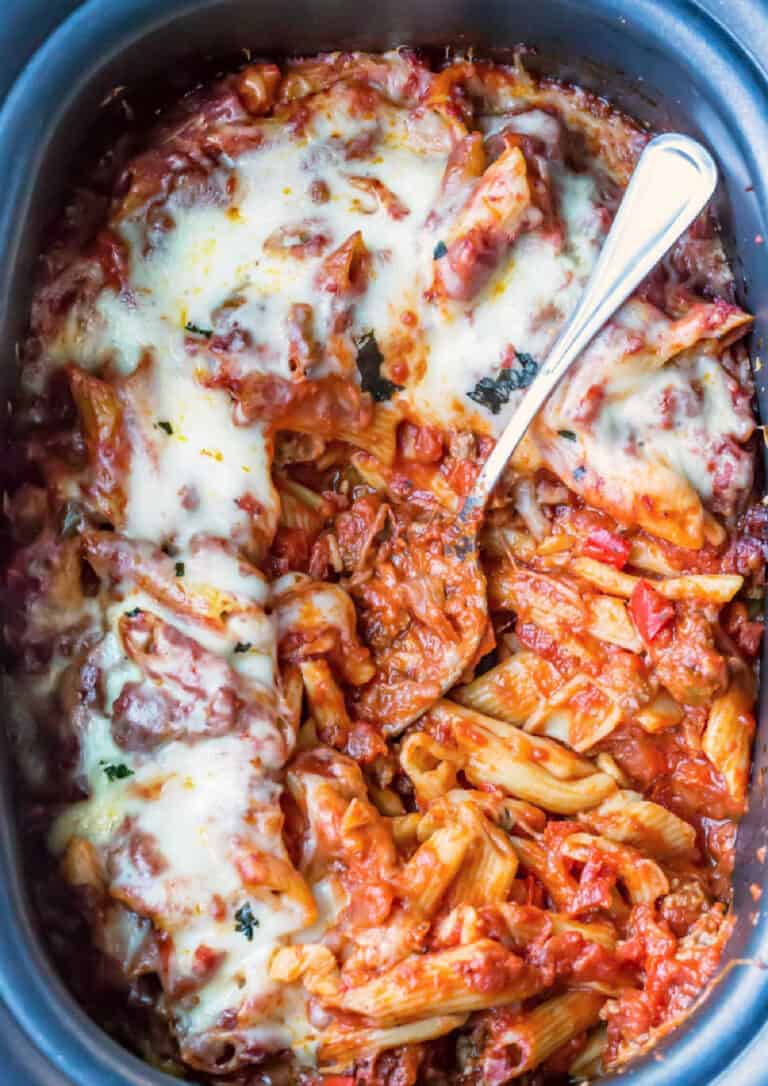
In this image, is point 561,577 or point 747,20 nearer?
point 747,20

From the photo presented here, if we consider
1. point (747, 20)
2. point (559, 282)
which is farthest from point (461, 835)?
point (747, 20)

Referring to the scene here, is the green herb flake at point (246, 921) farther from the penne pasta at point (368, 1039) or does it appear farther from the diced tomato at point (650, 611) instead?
the diced tomato at point (650, 611)

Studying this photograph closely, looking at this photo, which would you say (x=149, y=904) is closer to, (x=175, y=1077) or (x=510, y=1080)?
(x=175, y=1077)

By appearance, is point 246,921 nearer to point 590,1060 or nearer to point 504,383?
point 590,1060

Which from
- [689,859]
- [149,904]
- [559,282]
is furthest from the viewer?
[689,859]

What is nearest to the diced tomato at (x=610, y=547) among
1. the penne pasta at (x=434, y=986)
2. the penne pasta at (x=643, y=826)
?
the penne pasta at (x=643, y=826)

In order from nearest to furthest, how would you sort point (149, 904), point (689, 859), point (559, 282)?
point (149, 904) → point (559, 282) → point (689, 859)
